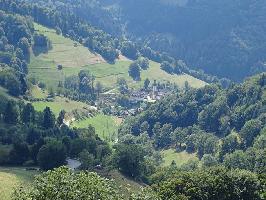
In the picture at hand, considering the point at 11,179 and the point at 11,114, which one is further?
the point at 11,114

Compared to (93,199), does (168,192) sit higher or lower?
lower

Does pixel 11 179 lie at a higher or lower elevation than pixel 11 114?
higher

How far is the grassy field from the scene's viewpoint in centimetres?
10034

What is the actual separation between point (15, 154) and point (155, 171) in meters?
42.0

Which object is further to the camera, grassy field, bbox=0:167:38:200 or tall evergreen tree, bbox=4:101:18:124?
tall evergreen tree, bbox=4:101:18:124

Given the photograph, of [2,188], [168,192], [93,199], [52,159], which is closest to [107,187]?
[93,199]

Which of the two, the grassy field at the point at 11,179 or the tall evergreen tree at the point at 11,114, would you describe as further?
the tall evergreen tree at the point at 11,114

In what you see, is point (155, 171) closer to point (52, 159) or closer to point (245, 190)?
point (52, 159)

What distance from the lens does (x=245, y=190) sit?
98.8m

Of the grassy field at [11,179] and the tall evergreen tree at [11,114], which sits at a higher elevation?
the grassy field at [11,179]

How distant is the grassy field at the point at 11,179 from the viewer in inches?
3951

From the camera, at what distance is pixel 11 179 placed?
11212cm

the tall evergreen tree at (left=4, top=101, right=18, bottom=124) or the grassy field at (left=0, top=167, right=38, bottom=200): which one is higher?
the grassy field at (left=0, top=167, right=38, bottom=200)

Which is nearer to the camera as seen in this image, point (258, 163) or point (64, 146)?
point (64, 146)
